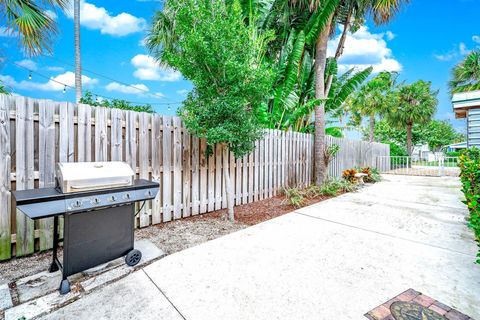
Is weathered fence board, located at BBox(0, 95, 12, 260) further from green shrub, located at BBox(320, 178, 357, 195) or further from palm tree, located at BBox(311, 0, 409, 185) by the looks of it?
palm tree, located at BBox(311, 0, 409, 185)

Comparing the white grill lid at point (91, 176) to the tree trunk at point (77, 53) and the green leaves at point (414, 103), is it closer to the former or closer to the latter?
the tree trunk at point (77, 53)

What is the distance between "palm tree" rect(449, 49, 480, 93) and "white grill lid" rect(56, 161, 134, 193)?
1738 centimetres

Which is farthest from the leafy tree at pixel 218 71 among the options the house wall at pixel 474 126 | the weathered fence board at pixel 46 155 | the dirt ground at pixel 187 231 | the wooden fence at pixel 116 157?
the house wall at pixel 474 126

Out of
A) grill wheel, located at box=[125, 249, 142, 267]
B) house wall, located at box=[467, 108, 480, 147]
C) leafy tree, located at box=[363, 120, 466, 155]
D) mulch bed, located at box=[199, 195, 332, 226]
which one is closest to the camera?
grill wheel, located at box=[125, 249, 142, 267]

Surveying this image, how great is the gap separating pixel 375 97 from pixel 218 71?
789 inches

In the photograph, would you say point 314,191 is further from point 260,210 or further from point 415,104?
point 415,104

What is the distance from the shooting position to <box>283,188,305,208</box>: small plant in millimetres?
5159

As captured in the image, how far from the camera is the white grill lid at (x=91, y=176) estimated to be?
1986 millimetres

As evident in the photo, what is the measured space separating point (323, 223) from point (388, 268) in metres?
1.47

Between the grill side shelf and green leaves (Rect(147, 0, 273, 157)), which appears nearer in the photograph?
the grill side shelf

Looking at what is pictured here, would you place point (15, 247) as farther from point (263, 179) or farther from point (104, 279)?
point (263, 179)

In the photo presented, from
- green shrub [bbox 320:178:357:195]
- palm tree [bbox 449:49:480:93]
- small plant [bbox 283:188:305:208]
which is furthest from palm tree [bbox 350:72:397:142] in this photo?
small plant [bbox 283:188:305:208]

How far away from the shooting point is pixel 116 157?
10.8ft

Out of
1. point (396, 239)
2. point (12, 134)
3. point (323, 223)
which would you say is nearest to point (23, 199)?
point (12, 134)
